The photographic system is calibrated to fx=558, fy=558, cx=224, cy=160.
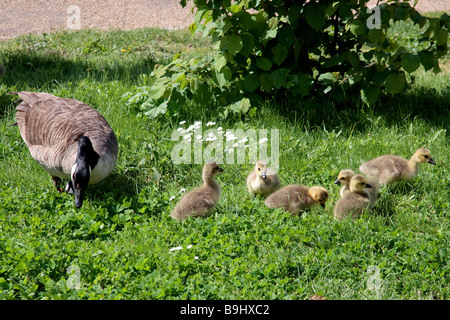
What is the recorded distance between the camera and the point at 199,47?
425 inches

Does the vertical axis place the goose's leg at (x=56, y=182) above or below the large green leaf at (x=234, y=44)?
below

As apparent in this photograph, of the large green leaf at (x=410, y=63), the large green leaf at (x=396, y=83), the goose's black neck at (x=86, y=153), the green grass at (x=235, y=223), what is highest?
the large green leaf at (x=410, y=63)

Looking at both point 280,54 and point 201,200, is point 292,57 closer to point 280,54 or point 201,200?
point 280,54

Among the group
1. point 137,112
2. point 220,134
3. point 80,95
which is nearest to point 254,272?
point 220,134

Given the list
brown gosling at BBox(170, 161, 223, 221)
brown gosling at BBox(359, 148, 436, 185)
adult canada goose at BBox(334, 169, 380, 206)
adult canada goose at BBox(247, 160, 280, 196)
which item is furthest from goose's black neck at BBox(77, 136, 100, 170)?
brown gosling at BBox(359, 148, 436, 185)

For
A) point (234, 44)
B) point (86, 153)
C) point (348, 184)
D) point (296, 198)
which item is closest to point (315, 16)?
point (234, 44)

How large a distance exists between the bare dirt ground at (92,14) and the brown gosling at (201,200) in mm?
6730

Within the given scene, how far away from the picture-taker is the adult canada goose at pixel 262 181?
19.1 feet

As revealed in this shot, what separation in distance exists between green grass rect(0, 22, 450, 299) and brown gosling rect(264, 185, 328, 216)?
0.36ft

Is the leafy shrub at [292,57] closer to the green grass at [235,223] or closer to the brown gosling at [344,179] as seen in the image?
the green grass at [235,223]

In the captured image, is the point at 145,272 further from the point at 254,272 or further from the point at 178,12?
the point at 178,12

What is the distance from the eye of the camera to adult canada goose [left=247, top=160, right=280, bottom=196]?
583 centimetres

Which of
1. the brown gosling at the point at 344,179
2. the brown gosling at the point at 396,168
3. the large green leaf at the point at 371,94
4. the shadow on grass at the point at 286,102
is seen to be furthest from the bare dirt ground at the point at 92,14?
the brown gosling at the point at 344,179

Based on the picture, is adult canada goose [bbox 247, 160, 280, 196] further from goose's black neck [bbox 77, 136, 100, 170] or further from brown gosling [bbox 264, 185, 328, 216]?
goose's black neck [bbox 77, 136, 100, 170]
